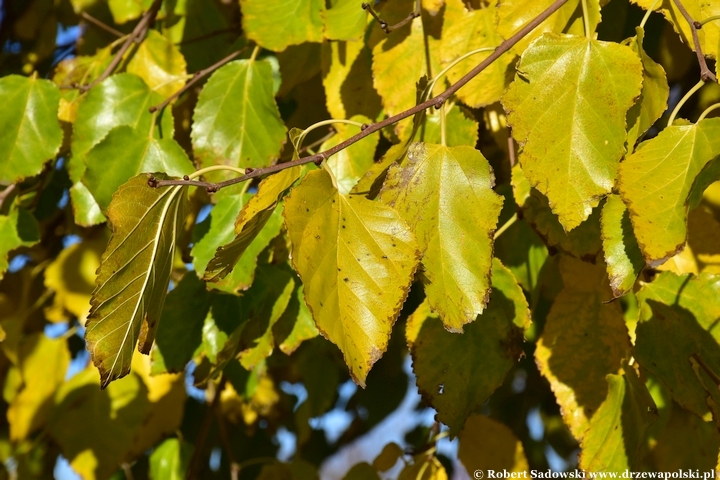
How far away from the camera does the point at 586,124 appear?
495 millimetres

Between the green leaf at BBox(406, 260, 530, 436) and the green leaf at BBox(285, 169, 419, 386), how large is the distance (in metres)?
0.16

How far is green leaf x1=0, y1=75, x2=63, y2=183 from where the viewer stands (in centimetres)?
76

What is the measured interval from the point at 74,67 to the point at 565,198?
71 cm

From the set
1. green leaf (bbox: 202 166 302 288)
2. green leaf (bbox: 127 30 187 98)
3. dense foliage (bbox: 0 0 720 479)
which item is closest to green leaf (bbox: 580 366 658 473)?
dense foliage (bbox: 0 0 720 479)

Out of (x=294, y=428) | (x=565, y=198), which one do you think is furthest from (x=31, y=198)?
(x=294, y=428)

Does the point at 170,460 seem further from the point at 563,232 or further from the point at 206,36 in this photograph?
the point at 563,232

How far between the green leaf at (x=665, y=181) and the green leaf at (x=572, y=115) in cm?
2

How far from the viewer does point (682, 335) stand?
0.59 m

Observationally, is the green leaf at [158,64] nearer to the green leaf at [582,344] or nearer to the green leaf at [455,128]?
the green leaf at [455,128]

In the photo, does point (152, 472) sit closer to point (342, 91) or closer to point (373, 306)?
point (342, 91)

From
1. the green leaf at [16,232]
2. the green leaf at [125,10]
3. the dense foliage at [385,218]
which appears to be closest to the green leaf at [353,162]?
the dense foliage at [385,218]

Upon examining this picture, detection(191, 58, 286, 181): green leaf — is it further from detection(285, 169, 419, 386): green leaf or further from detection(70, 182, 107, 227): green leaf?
detection(285, 169, 419, 386): green leaf

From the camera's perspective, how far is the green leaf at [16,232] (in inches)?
31.5

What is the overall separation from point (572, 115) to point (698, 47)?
11cm
